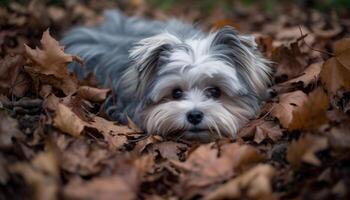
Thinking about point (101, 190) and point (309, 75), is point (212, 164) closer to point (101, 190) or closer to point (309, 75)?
point (101, 190)

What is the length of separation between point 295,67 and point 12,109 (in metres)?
2.66

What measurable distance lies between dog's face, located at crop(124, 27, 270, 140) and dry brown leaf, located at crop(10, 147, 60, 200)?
1.67 metres

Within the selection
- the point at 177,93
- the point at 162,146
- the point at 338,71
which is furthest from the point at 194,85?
the point at 338,71

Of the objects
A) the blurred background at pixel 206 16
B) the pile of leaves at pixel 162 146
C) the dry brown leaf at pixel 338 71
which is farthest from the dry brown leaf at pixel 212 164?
the blurred background at pixel 206 16

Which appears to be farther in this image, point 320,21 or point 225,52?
point 320,21

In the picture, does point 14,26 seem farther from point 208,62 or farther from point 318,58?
point 318,58

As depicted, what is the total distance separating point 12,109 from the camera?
4.53m

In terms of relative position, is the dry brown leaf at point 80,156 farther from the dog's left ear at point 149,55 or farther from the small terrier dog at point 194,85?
the dog's left ear at point 149,55

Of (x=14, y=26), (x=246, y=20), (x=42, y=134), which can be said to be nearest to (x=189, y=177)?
(x=42, y=134)

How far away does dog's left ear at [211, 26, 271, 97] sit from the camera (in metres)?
5.14

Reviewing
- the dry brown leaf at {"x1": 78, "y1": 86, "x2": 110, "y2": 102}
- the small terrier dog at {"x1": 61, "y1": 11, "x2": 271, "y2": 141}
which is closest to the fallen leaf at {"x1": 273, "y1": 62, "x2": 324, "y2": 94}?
the small terrier dog at {"x1": 61, "y1": 11, "x2": 271, "y2": 141}

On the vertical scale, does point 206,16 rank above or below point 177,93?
above

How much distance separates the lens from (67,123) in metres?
4.07

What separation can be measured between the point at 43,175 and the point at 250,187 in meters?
1.13
